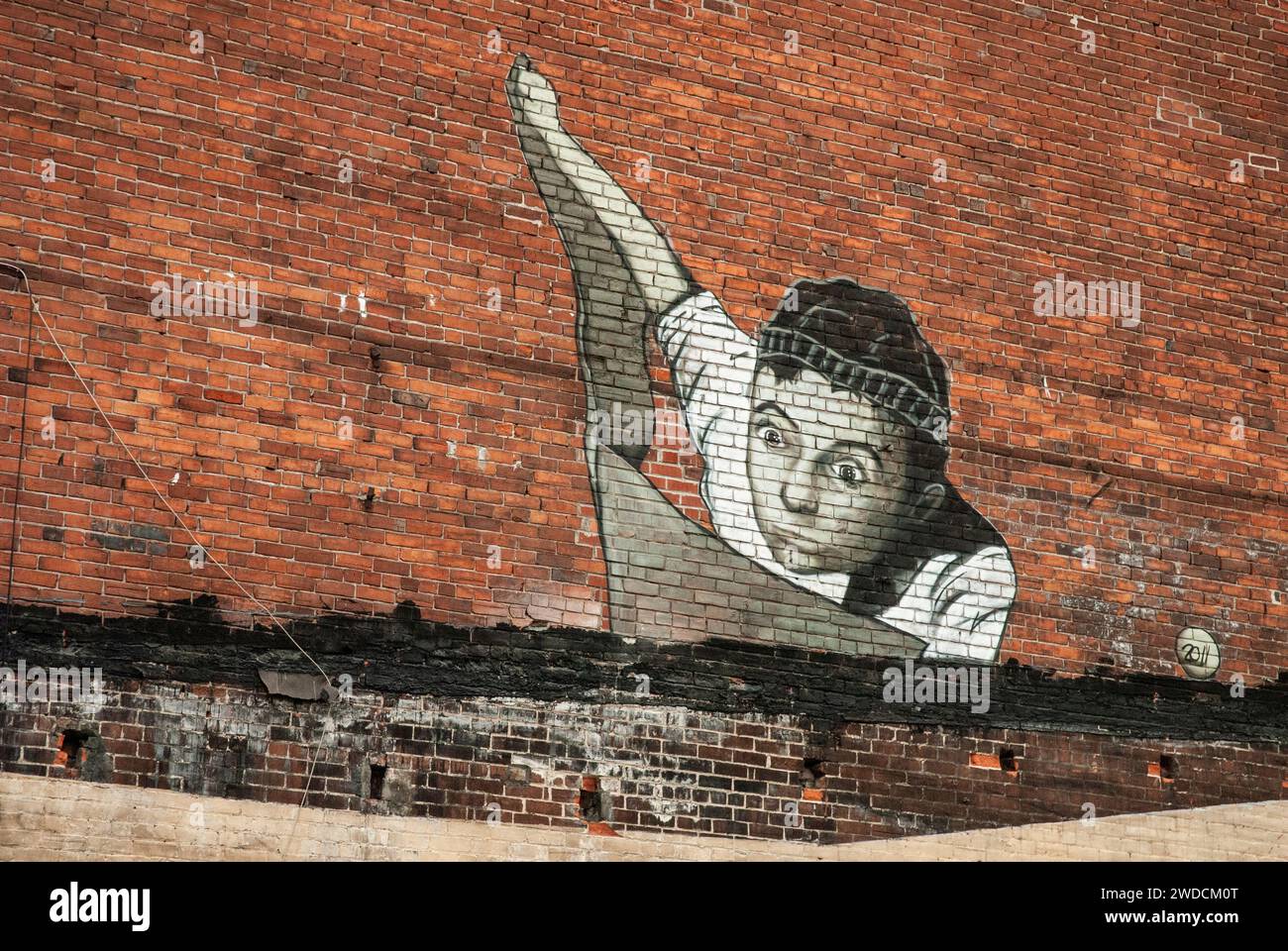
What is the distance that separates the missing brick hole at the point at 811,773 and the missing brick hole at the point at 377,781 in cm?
233

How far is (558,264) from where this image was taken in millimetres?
8617

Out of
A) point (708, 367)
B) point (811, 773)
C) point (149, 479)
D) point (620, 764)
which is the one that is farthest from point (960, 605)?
point (149, 479)

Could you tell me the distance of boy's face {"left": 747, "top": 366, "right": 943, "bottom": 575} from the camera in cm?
880

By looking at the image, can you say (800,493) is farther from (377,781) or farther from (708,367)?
(377,781)

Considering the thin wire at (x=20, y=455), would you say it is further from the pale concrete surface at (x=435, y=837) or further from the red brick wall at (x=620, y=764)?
the pale concrete surface at (x=435, y=837)

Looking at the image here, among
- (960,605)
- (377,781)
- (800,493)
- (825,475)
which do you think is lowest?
(377,781)

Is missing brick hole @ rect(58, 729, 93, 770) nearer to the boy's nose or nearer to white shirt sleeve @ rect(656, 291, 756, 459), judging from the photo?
white shirt sleeve @ rect(656, 291, 756, 459)

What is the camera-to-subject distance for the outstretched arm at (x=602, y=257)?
8.60 meters

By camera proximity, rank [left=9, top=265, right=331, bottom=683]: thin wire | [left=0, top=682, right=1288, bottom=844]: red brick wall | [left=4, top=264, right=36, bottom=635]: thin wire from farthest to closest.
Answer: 1. [left=9, top=265, right=331, bottom=683]: thin wire
2. [left=0, top=682, right=1288, bottom=844]: red brick wall
3. [left=4, top=264, right=36, bottom=635]: thin wire

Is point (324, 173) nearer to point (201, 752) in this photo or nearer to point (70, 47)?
point (70, 47)

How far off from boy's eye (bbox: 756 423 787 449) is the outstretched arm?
703 mm

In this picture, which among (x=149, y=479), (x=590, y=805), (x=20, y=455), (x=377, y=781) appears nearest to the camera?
(x=20, y=455)

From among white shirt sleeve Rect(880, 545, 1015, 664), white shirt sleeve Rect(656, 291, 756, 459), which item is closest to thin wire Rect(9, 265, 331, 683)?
white shirt sleeve Rect(656, 291, 756, 459)

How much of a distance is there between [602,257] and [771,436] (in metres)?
1.43
